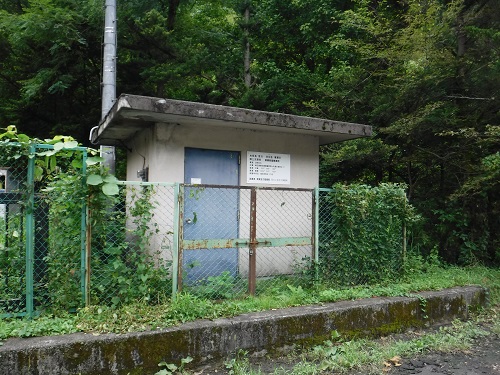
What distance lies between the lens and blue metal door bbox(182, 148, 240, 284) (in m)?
5.24

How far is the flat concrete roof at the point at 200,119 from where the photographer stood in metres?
4.66

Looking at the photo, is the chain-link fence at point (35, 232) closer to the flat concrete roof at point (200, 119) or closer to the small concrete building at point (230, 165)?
the flat concrete roof at point (200, 119)

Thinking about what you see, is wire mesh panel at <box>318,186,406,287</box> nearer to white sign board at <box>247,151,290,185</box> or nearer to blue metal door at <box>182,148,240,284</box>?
white sign board at <box>247,151,290,185</box>

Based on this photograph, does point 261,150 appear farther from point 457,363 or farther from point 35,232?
point 457,363

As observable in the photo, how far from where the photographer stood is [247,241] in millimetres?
4668

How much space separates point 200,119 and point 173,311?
2490 mm

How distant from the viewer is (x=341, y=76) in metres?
9.18

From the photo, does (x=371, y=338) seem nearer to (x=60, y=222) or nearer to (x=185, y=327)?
(x=185, y=327)

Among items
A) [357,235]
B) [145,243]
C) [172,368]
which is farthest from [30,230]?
[357,235]

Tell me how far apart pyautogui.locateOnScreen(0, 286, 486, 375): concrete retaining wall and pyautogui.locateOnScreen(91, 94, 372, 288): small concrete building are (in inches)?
40.1

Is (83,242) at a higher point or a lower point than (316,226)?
lower

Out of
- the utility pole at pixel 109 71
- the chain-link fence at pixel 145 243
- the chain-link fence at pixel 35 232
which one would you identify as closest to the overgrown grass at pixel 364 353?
the chain-link fence at pixel 145 243

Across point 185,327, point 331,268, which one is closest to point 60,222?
point 185,327

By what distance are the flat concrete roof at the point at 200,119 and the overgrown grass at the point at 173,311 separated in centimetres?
226
